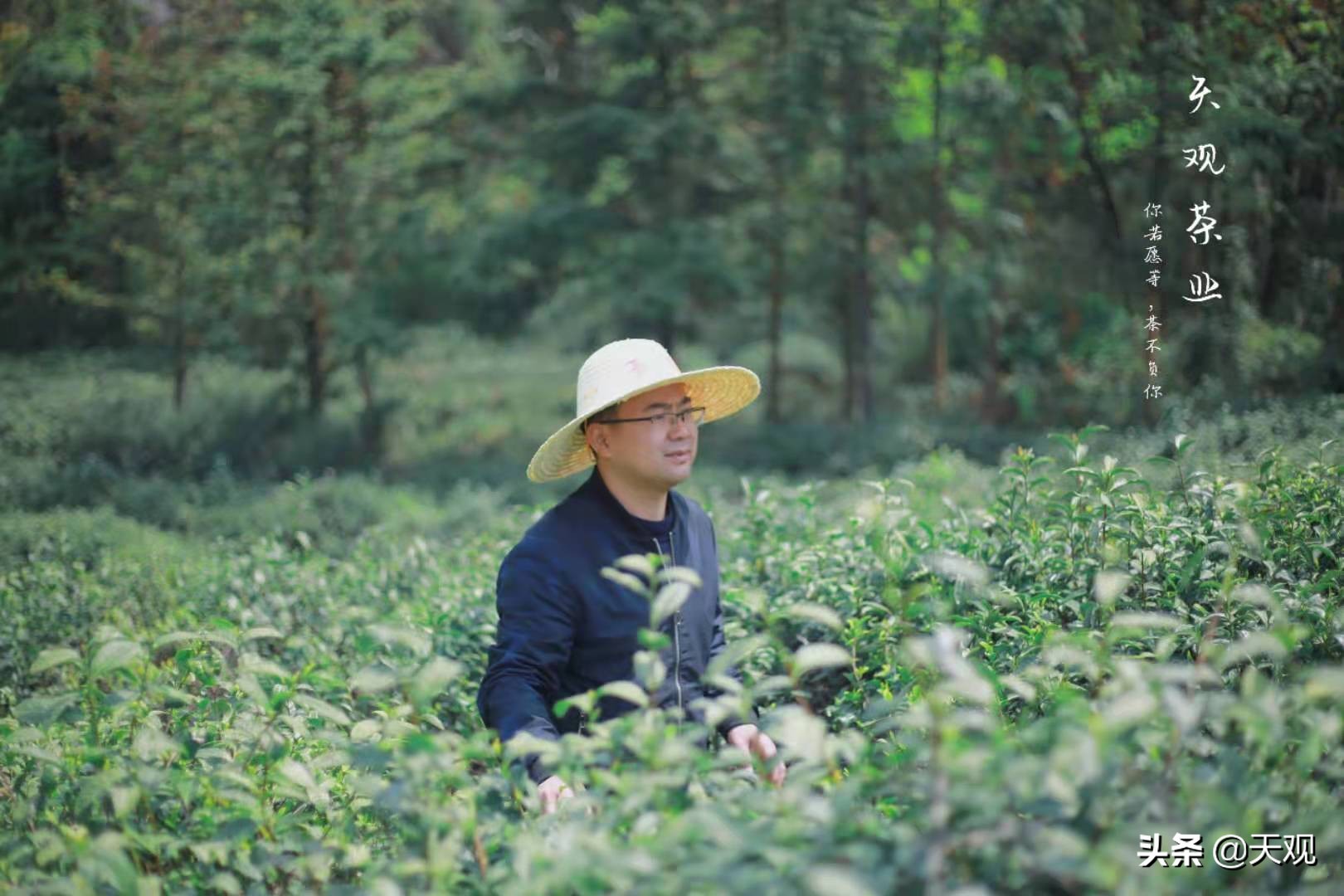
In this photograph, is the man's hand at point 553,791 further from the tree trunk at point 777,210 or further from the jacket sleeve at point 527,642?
the tree trunk at point 777,210

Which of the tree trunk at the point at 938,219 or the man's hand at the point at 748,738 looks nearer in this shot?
the man's hand at the point at 748,738

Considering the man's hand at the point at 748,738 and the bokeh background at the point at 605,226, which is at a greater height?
the bokeh background at the point at 605,226

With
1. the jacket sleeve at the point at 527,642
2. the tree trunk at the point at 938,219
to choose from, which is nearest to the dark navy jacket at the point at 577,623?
the jacket sleeve at the point at 527,642

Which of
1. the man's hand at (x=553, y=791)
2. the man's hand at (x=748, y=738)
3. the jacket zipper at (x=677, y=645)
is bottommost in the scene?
the man's hand at (x=748, y=738)

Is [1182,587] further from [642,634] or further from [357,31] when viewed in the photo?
[357,31]

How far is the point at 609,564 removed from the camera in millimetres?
2732

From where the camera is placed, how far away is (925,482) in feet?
22.2

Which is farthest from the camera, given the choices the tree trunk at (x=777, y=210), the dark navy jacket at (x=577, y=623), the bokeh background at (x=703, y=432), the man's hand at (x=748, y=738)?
the tree trunk at (x=777, y=210)

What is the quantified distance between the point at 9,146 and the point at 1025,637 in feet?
24.9

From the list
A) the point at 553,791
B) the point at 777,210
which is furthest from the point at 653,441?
the point at 777,210

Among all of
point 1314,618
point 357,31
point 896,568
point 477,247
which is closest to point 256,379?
point 477,247

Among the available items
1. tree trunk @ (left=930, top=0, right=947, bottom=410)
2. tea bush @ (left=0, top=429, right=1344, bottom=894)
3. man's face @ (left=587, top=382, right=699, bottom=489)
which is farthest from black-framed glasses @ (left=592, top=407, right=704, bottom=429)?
tree trunk @ (left=930, top=0, right=947, bottom=410)

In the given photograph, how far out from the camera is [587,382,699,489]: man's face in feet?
9.12

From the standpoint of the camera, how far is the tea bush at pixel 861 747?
5.17 ft
